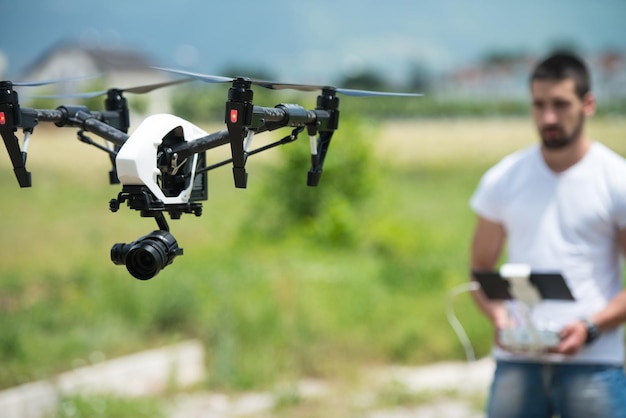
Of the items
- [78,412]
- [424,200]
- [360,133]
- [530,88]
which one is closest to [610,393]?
[530,88]

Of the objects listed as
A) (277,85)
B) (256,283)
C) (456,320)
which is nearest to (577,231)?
(277,85)

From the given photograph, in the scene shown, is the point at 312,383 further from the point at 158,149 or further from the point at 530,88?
the point at 158,149

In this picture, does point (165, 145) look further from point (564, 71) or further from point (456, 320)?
point (456, 320)

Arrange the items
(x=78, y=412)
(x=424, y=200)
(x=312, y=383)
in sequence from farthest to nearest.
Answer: (x=424, y=200)
(x=312, y=383)
(x=78, y=412)

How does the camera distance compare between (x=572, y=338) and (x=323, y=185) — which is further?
(x=323, y=185)

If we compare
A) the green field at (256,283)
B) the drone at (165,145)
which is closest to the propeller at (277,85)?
the drone at (165,145)

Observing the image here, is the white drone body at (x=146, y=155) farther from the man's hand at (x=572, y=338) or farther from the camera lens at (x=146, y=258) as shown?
the man's hand at (x=572, y=338)
